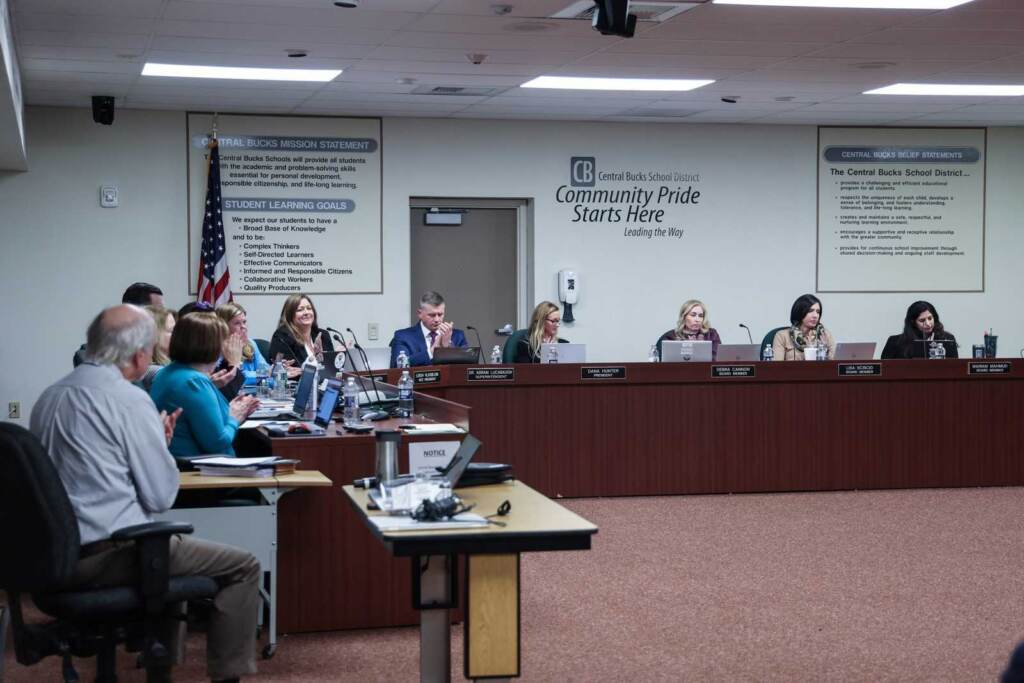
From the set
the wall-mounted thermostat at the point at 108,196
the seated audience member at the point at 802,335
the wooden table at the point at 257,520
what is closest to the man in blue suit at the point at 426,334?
the seated audience member at the point at 802,335

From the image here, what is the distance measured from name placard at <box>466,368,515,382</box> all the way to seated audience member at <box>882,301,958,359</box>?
2.99m

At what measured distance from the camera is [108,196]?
32.3 ft

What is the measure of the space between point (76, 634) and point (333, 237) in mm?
6933

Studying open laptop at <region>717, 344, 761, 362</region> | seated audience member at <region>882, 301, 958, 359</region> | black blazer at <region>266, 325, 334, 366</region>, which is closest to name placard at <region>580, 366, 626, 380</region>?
open laptop at <region>717, 344, 761, 362</region>

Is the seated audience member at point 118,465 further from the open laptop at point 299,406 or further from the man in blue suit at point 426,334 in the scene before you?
the man in blue suit at point 426,334

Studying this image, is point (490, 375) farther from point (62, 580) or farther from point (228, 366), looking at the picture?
point (62, 580)

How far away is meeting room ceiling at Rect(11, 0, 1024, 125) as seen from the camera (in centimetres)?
658

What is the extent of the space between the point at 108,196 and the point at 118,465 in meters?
6.63

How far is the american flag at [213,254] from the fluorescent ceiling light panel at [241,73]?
5.12 feet

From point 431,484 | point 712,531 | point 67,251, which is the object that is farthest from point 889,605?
point 67,251

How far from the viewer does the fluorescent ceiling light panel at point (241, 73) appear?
8148 mm

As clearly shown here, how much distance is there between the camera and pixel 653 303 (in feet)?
36.1

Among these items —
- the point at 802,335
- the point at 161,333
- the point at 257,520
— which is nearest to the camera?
the point at 257,520

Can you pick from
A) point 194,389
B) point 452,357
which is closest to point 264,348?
point 452,357
